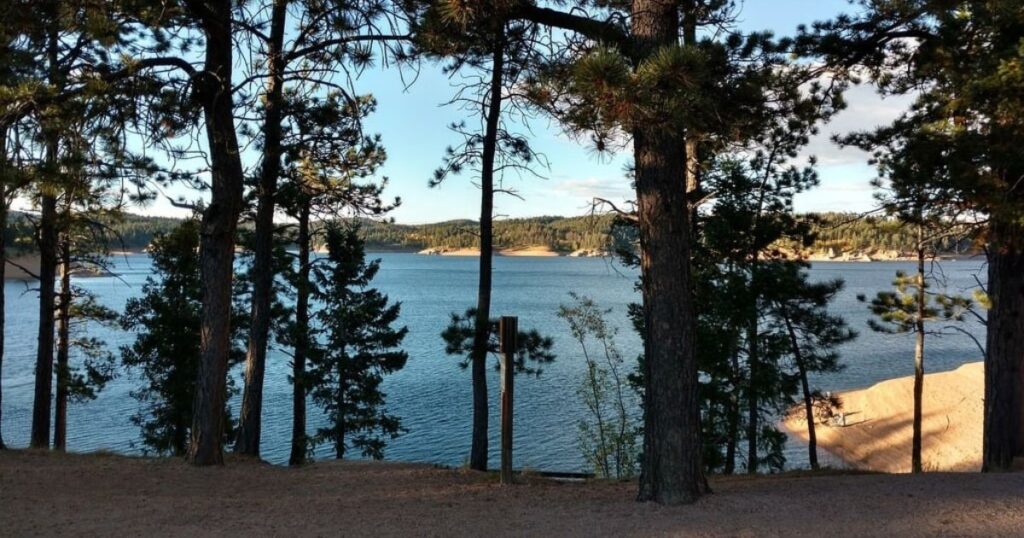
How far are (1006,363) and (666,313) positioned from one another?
679 cm

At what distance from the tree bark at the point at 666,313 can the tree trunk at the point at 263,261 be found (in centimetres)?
613

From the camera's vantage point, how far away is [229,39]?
800 cm

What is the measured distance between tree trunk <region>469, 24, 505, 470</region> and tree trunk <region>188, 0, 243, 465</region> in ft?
10.2

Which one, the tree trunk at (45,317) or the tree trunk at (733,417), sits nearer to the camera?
the tree trunk at (45,317)

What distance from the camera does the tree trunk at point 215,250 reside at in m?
7.78

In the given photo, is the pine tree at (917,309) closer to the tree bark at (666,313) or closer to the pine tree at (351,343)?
the tree bark at (666,313)

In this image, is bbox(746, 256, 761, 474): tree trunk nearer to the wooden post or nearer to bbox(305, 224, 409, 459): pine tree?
the wooden post

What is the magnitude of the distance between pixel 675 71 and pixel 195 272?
15876mm

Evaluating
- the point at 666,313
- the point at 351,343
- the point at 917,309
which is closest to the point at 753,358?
the point at 917,309

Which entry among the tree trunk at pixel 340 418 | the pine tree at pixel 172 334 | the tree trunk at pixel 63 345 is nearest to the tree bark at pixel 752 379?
the tree trunk at pixel 340 418

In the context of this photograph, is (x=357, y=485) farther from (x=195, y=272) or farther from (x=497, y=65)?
(x=195, y=272)

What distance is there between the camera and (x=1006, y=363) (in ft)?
30.7

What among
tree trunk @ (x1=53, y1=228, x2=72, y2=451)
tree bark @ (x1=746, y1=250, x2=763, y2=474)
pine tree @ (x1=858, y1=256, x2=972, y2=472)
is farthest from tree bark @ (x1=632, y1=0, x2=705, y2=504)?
tree trunk @ (x1=53, y1=228, x2=72, y2=451)

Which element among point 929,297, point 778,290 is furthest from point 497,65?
point 929,297
